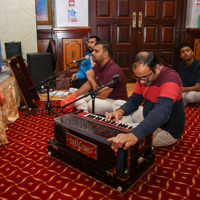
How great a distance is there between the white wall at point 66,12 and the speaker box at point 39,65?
745 millimetres

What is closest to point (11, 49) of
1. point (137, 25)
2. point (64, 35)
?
point (64, 35)

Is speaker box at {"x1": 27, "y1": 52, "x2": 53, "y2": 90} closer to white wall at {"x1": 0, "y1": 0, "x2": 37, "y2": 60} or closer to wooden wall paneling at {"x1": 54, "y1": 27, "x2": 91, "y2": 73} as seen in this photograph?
wooden wall paneling at {"x1": 54, "y1": 27, "x2": 91, "y2": 73}

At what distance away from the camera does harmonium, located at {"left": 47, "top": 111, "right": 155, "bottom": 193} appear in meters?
1.57

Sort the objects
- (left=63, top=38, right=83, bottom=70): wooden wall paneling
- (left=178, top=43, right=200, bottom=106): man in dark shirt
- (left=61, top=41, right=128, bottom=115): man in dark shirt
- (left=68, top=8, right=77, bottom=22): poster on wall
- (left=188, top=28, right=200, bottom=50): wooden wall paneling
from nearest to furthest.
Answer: (left=61, top=41, right=128, bottom=115): man in dark shirt, (left=178, top=43, right=200, bottom=106): man in dark shirt, (left=68, top=8, right=77, bottom=22): poster on wall, (left=63, top=38, right=83, bottom=70): wooden wall paneling, (left=188, top=28, right=200, bottom=50): wooden wall paneling

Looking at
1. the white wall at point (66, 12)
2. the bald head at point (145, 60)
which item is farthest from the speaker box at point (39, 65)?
the bald head at point (145, 60)

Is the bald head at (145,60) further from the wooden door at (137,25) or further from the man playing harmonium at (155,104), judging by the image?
the wooden door at (137,25)

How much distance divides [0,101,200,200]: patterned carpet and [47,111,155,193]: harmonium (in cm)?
7

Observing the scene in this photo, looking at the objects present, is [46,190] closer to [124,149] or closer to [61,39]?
[124,149]

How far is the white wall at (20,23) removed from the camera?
4387 millimetres

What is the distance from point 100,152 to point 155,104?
0.50 m

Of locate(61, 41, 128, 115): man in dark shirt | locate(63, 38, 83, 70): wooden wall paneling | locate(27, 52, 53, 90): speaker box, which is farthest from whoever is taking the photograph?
locate(63, 38, 83, 70): wooden wall paneling

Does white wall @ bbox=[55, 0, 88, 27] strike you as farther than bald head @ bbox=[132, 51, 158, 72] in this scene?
Yes

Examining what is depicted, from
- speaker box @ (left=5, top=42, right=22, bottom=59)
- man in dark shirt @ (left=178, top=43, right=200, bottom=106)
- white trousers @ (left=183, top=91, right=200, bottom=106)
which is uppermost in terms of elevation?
speaker box @ (left=5, top=42, right=22, bottom=59)

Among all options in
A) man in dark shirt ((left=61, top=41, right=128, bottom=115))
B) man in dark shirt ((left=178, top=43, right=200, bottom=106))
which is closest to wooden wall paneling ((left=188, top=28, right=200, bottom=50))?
man in dark shirt ((left=178, top=43, right=200, bottom=106))
